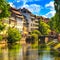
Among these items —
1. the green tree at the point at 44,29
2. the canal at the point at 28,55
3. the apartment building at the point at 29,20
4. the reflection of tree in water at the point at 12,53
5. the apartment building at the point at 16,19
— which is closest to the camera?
the canal at the point at 28,55

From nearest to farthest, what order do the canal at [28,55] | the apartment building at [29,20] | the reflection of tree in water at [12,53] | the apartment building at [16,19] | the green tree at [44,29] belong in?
the canal at [28,55]
the reflection of tree in water at [12,53]
the apartment building at [16,19]
the green tree at [44,29]
the apartment building at [29,20]

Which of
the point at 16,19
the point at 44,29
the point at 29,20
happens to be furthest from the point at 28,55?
the point at 29,20

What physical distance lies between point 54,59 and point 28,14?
134m

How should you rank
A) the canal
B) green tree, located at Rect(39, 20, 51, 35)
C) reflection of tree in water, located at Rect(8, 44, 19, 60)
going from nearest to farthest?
1. the canal
2. reflection of tree in water, located at Rect(8, 44, 19, 60)
3. green tree, located at Rect(39, 20, 51, 35)

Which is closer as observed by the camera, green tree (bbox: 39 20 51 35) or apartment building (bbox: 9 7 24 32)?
apartment building (bbox: 9 7 24 32)

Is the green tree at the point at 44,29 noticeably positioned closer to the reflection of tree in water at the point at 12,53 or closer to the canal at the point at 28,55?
the reflection of tree in water at the point at 12,53

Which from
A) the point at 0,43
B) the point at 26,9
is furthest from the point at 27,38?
the point at 0,43

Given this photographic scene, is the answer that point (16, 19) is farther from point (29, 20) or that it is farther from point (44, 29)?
point (29, 20)

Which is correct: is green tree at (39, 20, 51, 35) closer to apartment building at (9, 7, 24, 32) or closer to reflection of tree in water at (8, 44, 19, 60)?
apartment building at (9, 7, 24, 32)

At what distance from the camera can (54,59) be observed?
5172 cm

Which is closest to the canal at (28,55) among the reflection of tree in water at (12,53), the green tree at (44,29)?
the reflection of tree in water at (12,53)

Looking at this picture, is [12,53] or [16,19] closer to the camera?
[12,53]

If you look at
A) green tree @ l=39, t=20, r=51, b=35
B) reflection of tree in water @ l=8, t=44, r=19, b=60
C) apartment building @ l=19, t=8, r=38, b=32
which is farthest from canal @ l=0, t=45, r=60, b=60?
apartment building @ l=19, t=8, r=38, b=32

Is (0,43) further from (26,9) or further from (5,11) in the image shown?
(26,9)
